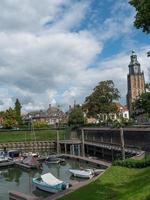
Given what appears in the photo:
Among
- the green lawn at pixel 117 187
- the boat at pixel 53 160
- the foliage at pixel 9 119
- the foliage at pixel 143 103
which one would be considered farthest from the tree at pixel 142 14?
the foliage at pixel 9 119

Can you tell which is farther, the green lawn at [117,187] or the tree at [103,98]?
the tree at [103,98]

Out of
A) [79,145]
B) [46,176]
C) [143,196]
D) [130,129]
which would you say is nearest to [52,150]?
[79,145]

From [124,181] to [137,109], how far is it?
762 inches

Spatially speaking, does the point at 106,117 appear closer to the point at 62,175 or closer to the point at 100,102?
the point at 100,102

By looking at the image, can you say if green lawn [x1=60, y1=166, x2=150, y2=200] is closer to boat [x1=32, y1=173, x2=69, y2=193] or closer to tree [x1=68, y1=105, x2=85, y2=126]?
boat [x1=32, y1=173, x2=69, y2=193]

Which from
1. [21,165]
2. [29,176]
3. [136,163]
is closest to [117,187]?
[136,163]

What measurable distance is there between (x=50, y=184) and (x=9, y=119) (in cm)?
10017

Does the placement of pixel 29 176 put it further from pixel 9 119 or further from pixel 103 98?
pixel 9 119

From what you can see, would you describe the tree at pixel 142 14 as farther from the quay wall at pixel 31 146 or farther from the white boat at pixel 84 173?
the quay wall at pixel 31 146

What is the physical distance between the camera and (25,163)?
66500 millimetres

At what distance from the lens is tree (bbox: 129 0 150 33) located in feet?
49.0

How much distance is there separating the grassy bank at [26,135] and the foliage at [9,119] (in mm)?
17848

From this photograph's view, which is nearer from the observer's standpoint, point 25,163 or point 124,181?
point 124,181

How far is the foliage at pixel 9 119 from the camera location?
5541 inches
